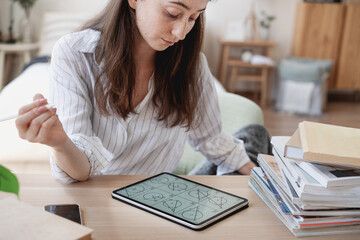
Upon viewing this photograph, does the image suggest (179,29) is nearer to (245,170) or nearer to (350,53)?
(245,170)

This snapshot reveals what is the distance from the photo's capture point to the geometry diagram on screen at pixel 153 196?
79 cm

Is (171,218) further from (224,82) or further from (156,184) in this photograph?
(224,82)

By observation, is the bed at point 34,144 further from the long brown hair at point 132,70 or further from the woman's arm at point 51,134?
the woman's arm at point 51,134

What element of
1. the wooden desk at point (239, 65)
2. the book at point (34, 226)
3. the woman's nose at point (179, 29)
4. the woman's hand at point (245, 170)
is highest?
the woman's nose at point (179, 29)

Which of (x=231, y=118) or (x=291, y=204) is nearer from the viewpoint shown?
(x=291, y=204)

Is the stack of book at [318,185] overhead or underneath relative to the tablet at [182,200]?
overhead

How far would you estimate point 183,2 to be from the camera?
0.93 m

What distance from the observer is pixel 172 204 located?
2.53ft

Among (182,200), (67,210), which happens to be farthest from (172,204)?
(67,210)

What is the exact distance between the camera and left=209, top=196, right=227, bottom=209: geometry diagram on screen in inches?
30.9

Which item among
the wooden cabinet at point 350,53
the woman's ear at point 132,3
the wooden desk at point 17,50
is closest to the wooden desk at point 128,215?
the woman's ear at point 132,3

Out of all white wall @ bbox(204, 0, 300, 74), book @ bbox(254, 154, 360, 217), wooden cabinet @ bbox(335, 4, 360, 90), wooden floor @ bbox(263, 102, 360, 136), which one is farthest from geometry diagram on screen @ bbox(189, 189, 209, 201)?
wooden cabinet @ bbox(335, 4, 360, 90)

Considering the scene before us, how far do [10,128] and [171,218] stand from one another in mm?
1232

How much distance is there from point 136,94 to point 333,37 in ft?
12.3
